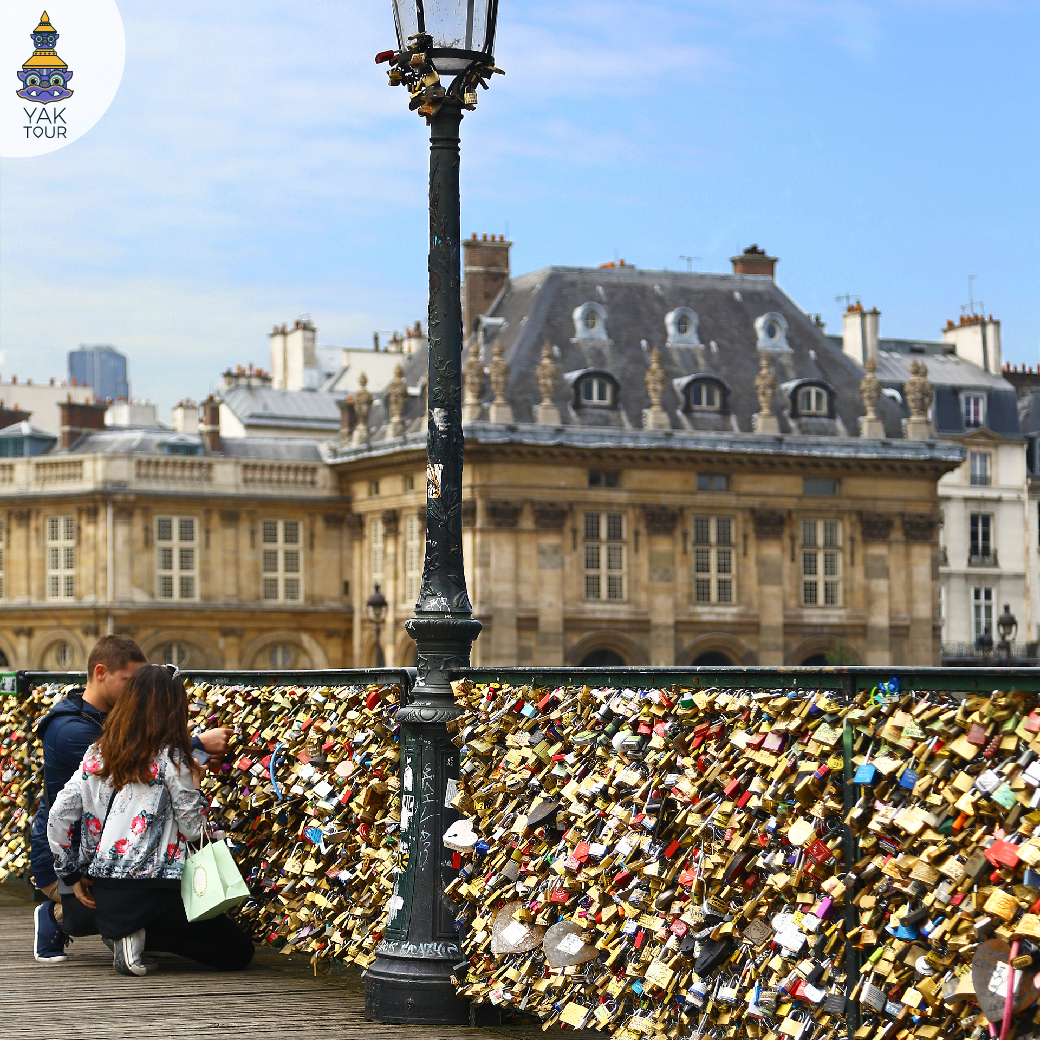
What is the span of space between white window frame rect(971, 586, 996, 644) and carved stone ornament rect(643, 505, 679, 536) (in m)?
17.9

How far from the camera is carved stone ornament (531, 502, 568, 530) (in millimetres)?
52844

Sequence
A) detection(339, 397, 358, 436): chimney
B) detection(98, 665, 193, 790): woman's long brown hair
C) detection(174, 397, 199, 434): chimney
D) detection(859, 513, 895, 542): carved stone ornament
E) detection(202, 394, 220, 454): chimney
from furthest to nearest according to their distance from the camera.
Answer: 1. detection(174, 397, 199, 434): chimney
2. detection(202, 394, 220, 454): chimney
3. detection(339, 397, 358, 436): chimney
4. detection(859, 513, 895, 542): carved stone ornament
5. detection(98, 665, 193, 790): woman's long brown hair

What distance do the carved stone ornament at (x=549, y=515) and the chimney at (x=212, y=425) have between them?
13635mm

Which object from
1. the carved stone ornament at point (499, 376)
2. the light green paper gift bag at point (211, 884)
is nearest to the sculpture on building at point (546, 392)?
the carved stone ornament at point (499, 376)

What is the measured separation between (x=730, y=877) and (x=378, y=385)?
7188cm

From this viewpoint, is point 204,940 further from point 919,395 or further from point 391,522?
point 919,395

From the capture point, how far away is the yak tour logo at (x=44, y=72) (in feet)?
69.1

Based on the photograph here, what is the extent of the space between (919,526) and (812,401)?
4.76 metres

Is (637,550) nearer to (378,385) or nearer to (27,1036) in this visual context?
(378,385)

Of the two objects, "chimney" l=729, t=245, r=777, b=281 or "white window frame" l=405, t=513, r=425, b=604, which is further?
"chimney" l=729, t=245, r=777, b=281

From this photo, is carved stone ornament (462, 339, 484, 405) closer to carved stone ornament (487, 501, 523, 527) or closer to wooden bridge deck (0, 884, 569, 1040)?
carved stone ornament (487, 501, 523, 527)

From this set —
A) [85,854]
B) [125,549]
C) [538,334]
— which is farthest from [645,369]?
[85,854]

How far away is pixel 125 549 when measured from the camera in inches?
2169

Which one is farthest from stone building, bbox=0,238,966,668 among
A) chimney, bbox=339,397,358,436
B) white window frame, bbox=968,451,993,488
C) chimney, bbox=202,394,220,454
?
white window frame, bbox=968,451,993,488
